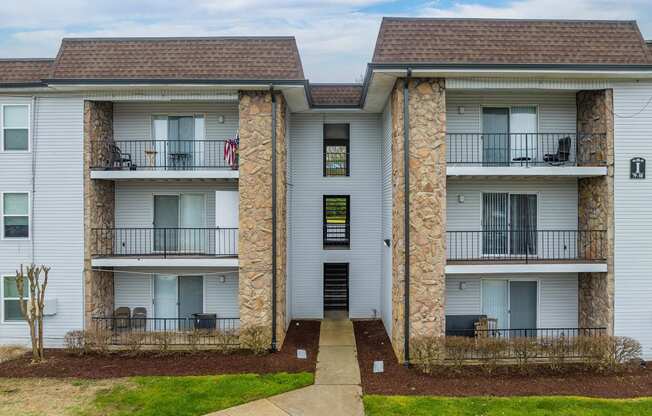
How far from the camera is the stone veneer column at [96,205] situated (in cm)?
1194

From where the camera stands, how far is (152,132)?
42.8ft

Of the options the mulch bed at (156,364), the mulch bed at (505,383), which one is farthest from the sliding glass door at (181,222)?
the mulch bed at (505,383)

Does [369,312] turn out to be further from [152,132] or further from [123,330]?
[152,132]

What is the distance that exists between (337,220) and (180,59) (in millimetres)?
8088

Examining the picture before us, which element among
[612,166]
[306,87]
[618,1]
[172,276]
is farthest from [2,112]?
[618,1]

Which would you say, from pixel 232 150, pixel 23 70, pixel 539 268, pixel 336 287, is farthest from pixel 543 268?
pixel 23 70

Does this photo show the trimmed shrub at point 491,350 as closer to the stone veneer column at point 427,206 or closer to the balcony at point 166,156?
the stone veneer column at point 427,206

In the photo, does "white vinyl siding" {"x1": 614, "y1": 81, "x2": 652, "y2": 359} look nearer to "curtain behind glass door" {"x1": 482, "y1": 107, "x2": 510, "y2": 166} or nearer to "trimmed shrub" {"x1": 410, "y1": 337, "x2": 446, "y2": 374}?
"curtain behind glass door" {"x1": 482, "y1": 107, "x2": 510, "y2": 166}

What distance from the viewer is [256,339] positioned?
11406mm

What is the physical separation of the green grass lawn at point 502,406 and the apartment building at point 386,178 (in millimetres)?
2049

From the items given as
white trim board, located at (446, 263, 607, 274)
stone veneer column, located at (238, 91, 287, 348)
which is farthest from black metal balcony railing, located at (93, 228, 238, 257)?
white trim board, located at (446, 263, 607, 274)

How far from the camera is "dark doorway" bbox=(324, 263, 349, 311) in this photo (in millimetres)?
15617

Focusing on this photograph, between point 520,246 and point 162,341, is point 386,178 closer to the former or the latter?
point 520,246

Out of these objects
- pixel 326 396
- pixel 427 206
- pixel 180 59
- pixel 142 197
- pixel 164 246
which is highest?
pixel 180 59
